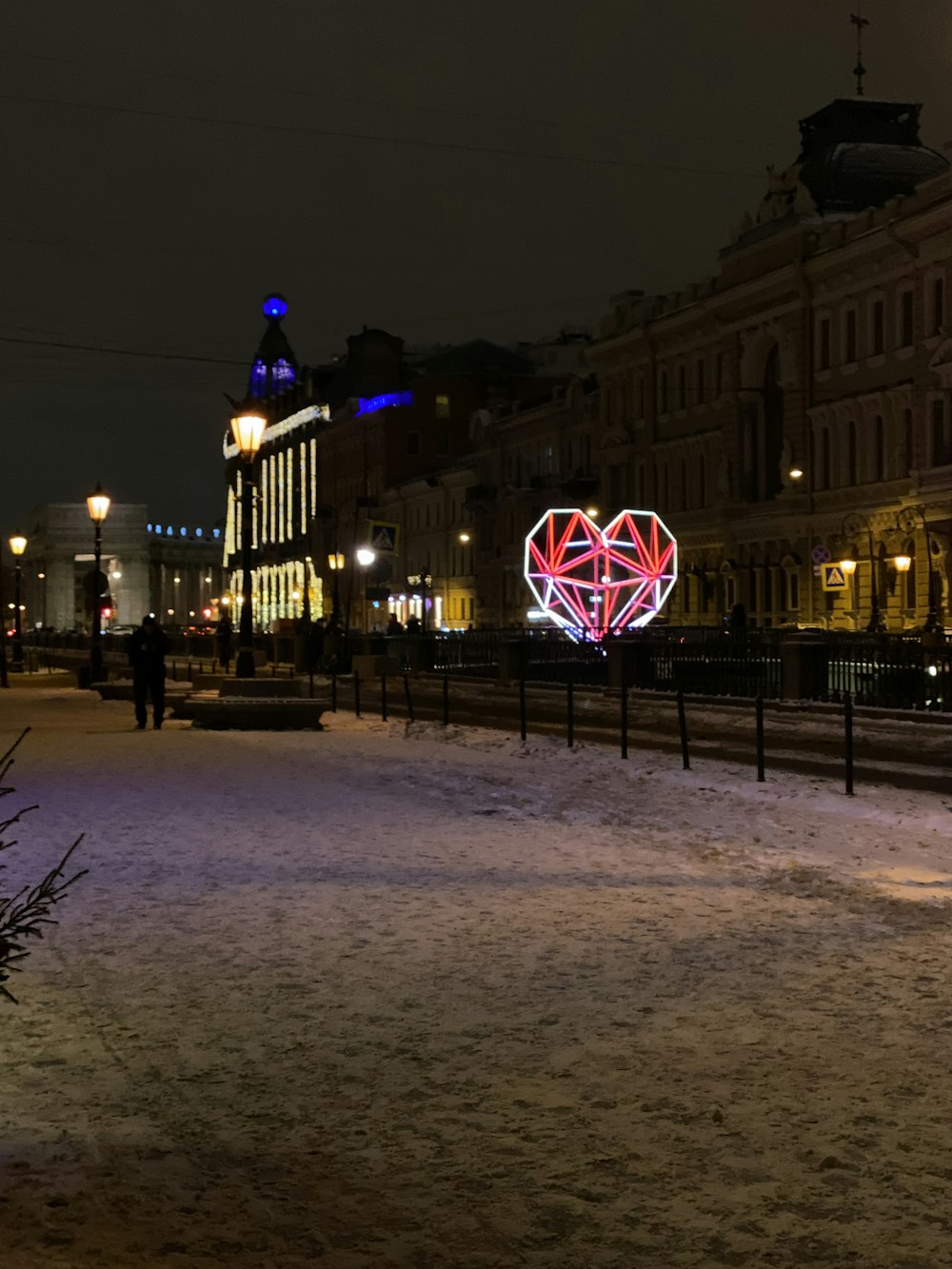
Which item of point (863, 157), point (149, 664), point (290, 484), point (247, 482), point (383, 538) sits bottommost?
point (149, 664)

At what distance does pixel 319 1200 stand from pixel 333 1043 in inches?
74.0

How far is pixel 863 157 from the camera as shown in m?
61.2

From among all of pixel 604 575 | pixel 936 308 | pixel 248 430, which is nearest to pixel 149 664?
pixel 248 430

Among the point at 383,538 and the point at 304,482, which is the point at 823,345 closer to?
the point at 383,538

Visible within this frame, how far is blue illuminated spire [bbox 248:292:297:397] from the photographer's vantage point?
167875mm

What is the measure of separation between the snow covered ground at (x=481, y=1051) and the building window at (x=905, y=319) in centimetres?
4183

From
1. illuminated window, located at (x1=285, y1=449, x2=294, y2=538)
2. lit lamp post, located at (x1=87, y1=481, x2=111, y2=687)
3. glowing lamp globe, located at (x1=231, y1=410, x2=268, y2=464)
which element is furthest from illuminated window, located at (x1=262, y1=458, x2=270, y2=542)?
glowing lamp globe, located at (x1=231, y1=410, x2=268, y2=464)

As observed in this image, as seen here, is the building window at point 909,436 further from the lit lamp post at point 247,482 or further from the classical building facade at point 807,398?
the lit lamp post at point 247,482

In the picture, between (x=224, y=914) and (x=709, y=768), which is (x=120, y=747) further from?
(x=224, y=914)

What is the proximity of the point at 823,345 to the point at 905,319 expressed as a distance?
5.71 m

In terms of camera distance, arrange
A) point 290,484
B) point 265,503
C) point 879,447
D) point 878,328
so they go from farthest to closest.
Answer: point 265,503 → point 290,484 → point 878,328 → point 879,447

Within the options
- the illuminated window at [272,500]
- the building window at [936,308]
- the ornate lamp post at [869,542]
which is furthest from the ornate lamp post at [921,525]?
the illuminated window at [272,500]

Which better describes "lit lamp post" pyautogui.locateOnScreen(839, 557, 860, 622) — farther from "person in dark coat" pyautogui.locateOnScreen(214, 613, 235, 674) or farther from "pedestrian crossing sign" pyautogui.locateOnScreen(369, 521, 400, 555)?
"person in dark coat" pyautogui.locateOnScreen(214, 613, 235, 674)

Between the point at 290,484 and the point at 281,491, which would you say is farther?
the point at 281,491
